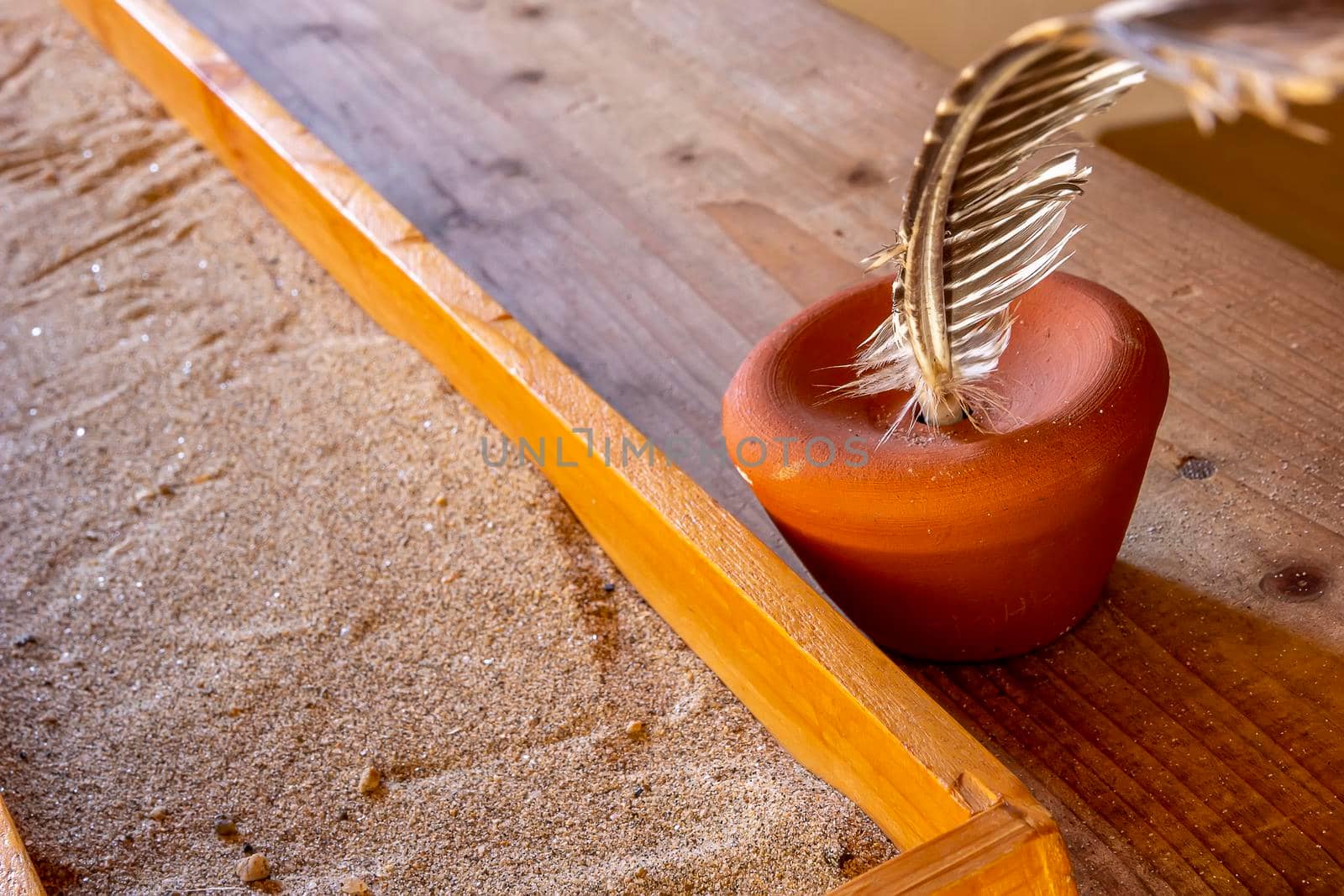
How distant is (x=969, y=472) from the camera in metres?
0.78

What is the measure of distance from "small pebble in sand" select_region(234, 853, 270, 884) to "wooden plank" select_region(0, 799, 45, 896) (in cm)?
14

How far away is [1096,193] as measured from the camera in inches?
56.3

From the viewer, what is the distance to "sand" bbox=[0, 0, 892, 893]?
887mm

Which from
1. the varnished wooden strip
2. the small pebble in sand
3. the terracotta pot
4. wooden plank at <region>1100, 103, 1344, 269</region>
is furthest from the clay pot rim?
wooden plank at <region>1100, 103, 1344, 269</region>

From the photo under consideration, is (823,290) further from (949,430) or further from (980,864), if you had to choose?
(980,864)

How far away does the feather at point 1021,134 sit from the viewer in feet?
1.45

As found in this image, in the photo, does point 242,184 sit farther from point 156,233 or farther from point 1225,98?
point 1225,98

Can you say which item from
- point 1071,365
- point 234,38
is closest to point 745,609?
point 1071,365

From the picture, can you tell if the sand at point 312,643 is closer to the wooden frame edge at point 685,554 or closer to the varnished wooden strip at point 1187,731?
the wooden frame edge at point 685,554

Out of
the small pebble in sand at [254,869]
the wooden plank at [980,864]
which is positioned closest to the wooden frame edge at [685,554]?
the wooden plank at [980,864]

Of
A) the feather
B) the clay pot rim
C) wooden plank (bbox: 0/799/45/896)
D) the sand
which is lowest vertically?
the sand

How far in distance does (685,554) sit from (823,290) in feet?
1.74

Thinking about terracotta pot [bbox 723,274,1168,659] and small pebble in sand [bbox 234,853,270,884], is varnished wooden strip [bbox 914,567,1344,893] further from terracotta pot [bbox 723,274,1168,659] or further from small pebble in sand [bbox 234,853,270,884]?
small pebble in sand [bbox 234,853,270,884]

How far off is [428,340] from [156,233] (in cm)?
61
